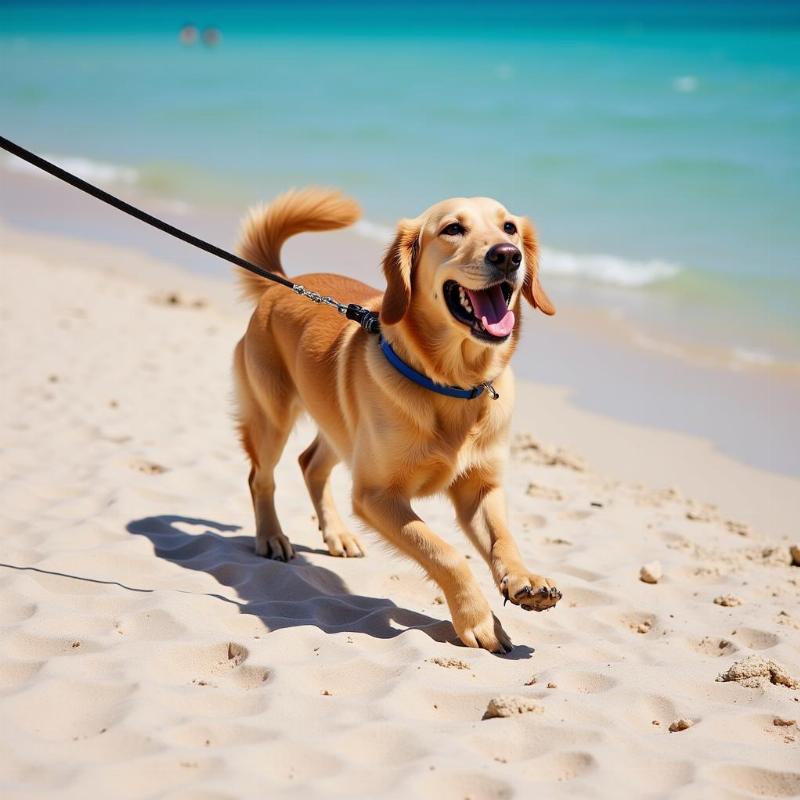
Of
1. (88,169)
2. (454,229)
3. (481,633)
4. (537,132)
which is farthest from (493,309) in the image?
(88,169)

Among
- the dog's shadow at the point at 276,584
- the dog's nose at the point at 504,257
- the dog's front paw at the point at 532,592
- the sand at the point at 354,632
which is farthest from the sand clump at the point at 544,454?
the dog's nose at the point at 504,257

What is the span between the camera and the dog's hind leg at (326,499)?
15.0ft

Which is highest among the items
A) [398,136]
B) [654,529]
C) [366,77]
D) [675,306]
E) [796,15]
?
[796,15]

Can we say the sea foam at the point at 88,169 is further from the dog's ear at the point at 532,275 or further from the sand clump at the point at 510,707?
the sand clump at the point at 510,707

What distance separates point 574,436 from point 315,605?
3106mm

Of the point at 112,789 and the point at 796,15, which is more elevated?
the point at 796,15

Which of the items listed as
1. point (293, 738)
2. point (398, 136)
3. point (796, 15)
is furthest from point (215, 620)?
point (796, 15)

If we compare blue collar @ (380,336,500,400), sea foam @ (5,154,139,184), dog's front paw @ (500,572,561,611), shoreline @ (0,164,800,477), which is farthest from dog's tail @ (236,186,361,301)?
sea foam @ (5,154,139,184)

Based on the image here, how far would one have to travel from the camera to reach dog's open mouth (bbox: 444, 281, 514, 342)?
355cm

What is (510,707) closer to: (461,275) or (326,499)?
(461,275)

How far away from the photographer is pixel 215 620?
3.47m

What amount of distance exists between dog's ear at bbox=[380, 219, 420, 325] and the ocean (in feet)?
14.8

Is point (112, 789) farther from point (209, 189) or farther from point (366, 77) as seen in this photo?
point (366, 77)

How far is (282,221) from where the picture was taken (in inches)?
188
